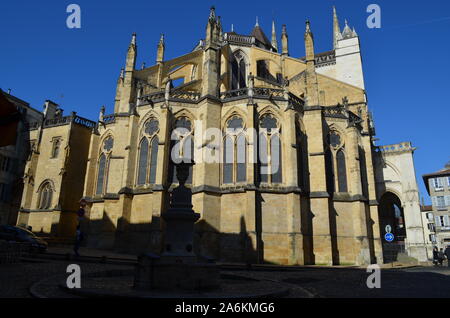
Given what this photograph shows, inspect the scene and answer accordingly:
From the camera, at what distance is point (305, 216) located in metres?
19.2

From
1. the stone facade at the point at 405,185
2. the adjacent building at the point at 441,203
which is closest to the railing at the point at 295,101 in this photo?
the stone facade at the point at 405,185

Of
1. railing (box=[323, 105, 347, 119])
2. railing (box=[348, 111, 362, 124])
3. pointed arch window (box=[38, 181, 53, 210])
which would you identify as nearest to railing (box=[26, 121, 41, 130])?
pointed arch window (box=[38, 181, 53, 210])

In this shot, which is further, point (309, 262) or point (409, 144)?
point (409, 144)


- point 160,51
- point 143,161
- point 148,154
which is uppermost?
point 160,51

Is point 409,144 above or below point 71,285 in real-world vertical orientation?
above

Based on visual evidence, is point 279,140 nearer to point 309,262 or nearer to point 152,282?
point 309,262

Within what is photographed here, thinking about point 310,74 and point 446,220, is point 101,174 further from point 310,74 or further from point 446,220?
point 446,220

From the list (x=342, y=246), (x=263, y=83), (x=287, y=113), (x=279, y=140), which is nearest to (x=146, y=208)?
(x=279, y=140)

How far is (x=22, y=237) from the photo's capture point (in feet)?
55.1

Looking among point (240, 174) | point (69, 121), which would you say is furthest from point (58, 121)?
point (240, 174)

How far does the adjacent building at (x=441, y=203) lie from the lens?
4356cm

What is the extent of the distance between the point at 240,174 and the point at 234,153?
4.61 feet
